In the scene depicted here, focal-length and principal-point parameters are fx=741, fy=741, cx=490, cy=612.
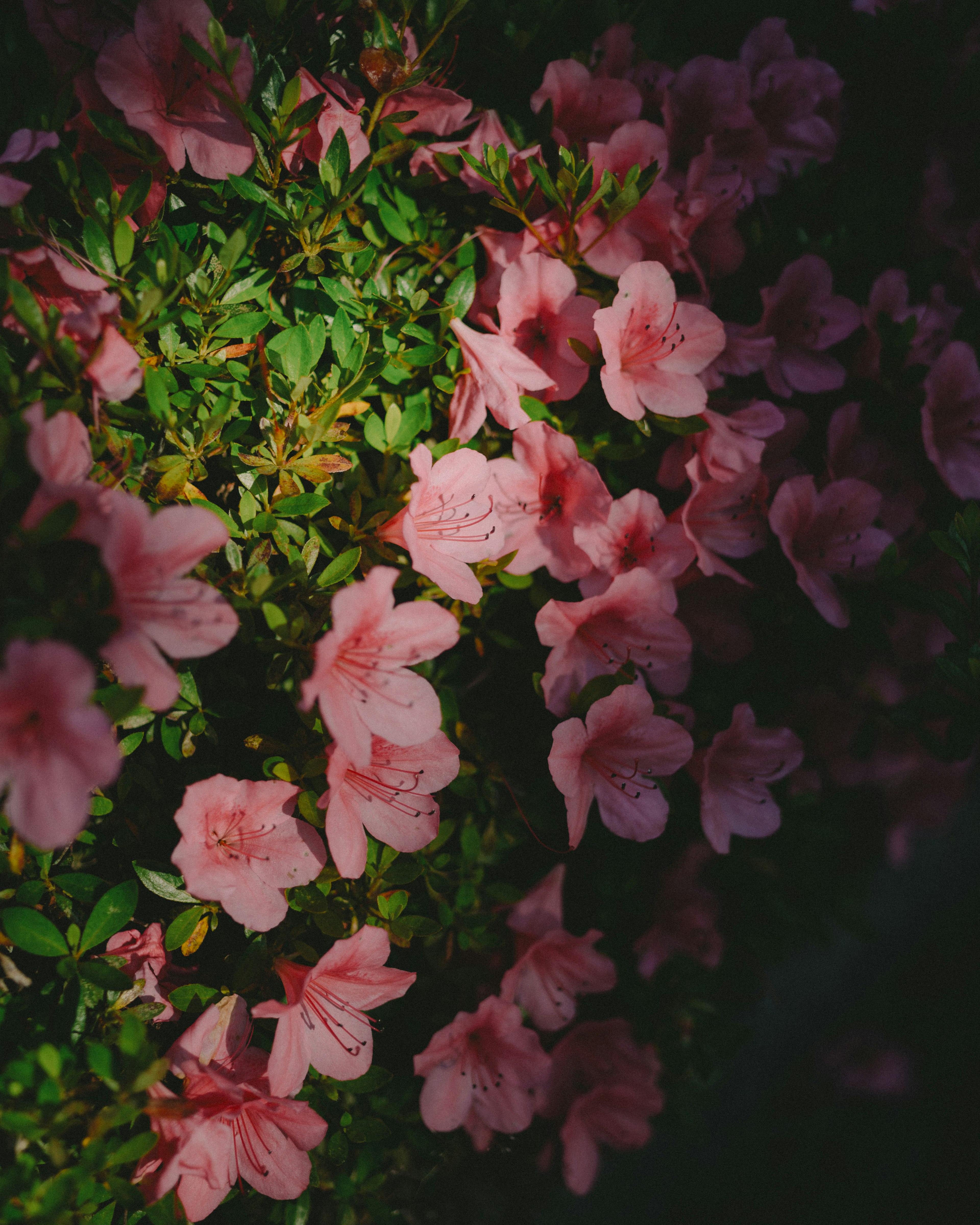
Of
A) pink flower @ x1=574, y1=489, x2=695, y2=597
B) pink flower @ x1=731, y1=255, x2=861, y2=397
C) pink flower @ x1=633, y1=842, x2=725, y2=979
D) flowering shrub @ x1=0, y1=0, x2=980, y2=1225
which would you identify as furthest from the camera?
pink flower @ x1=633, y1=842, x2=725, y2=979

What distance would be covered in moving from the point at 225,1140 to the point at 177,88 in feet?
5.40

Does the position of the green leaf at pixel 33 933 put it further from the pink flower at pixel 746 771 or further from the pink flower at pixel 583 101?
the pink flower at pixel 583 101

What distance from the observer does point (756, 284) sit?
1.71 m

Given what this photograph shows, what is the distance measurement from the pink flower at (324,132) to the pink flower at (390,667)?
0.75m

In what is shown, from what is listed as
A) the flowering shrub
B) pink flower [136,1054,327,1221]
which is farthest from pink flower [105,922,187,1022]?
pink flower [136,1054,327,1221]

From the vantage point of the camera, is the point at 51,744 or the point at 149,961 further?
the point at 149,961

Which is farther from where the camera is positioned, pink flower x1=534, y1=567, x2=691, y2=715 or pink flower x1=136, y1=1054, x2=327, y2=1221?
pink flower x1=534, y1=567, x2=691, y2=715

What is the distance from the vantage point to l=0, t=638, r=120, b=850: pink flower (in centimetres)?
80

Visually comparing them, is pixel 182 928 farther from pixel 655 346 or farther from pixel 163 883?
pixel 655 346

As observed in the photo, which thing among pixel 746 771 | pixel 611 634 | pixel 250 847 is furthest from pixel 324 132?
pixel 746 771

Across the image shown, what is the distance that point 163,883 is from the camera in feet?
3.93

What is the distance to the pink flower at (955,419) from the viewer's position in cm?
162

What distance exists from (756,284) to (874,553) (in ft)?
2.21

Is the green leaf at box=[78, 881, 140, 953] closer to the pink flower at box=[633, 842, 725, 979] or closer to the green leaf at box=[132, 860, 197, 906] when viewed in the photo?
the green leaf at box=[132, 860, 197, 906]
